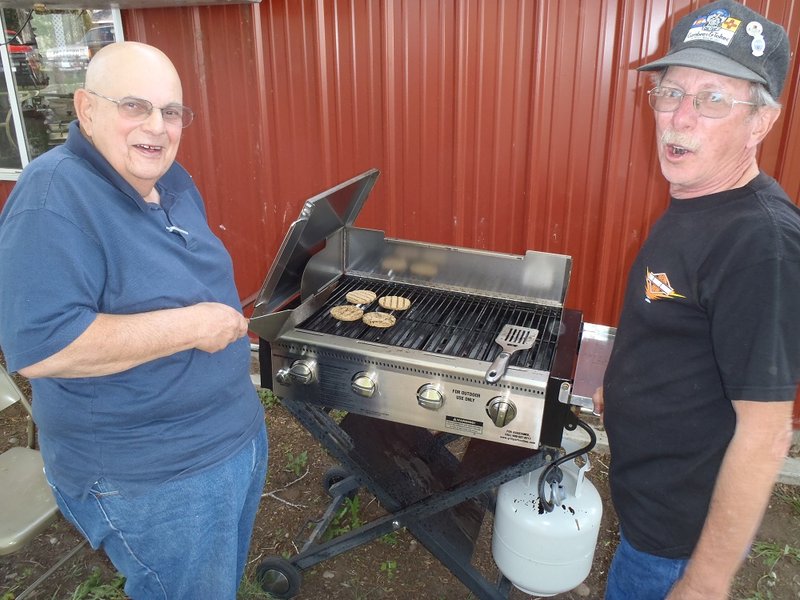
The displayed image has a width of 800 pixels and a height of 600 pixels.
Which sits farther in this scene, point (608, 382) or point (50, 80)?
point (50, 80)

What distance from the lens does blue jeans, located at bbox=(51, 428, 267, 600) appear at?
184 cm

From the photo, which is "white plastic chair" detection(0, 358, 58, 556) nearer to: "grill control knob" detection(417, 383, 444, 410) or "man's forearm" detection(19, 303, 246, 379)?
"man's forearm" detection(19, 303, 246, 379)

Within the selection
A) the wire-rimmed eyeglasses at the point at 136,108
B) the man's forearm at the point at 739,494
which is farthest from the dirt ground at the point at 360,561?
the wire-rimmed eyeglasses at the point at 136,108

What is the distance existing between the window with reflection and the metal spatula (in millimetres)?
3598

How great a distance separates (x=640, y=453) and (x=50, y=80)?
5.00m

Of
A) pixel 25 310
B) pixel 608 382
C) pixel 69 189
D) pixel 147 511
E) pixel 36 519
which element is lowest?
pixel 36 519

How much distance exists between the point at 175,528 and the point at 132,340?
2.26ft

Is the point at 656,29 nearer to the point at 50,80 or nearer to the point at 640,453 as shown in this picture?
the point at 640,453

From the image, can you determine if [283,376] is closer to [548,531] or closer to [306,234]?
[306,234]

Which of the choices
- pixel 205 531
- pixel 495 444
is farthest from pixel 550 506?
pixel 205 531

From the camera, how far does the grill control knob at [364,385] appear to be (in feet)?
7.06

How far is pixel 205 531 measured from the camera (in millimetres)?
1976

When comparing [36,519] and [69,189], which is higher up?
[69,189]

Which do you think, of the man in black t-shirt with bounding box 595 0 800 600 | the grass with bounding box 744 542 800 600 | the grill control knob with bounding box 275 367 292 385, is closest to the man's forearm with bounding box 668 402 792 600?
the man in black t-shirt with bounding box 595 0 800 600
